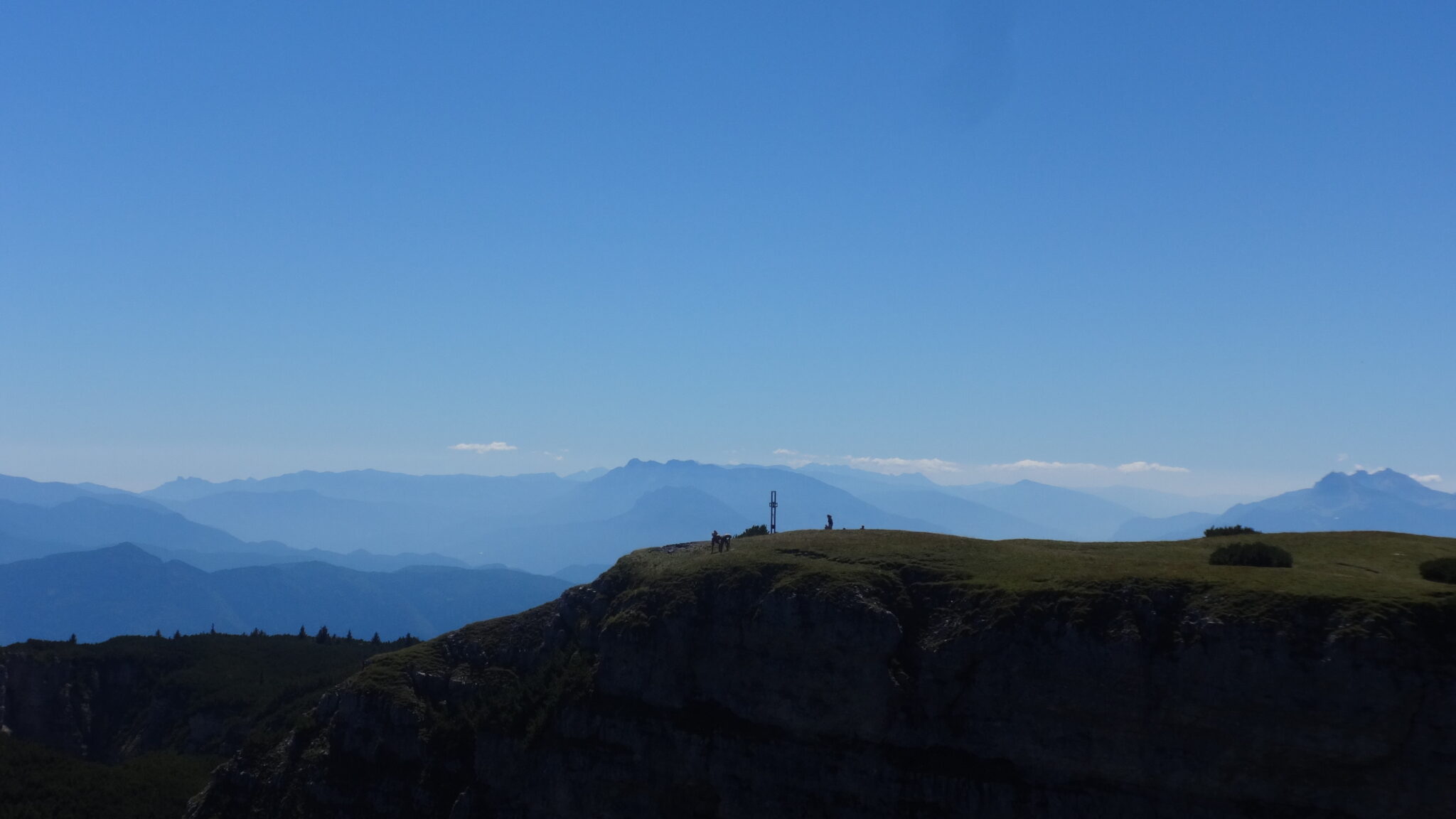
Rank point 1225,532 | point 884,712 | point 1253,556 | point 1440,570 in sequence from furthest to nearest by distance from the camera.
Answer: point 1225,532
point 1253,556
point 884,712
point 1440,570

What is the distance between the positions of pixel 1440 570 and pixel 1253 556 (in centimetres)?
A: 918

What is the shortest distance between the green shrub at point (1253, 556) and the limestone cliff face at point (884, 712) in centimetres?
840

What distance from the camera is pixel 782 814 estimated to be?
54.5 meters

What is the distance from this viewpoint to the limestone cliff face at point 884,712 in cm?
4269

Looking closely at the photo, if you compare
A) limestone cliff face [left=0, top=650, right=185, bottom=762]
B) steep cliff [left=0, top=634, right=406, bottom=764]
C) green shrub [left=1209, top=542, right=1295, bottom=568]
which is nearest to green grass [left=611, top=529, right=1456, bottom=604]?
green shrub [left=1209, top=542, right=1295, bottom=568]

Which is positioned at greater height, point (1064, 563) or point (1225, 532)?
point (1225, 532)

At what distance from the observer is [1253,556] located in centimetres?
5438

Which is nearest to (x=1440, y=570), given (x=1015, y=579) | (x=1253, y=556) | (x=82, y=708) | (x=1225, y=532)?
(x=1253, y=556)

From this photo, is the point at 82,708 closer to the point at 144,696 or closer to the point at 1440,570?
the point at 144,696

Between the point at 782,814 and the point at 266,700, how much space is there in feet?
272

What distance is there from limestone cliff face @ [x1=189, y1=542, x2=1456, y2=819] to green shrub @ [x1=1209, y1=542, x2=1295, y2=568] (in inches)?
331

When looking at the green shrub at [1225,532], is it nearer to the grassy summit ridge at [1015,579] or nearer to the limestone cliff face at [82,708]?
the grassy summit ridge at [1015,579]

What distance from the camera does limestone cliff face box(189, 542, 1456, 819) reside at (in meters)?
42.7

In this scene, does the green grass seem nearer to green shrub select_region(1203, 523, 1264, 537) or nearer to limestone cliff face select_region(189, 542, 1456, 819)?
limestone cliff face select_region(189, 542, 1456, 819)
